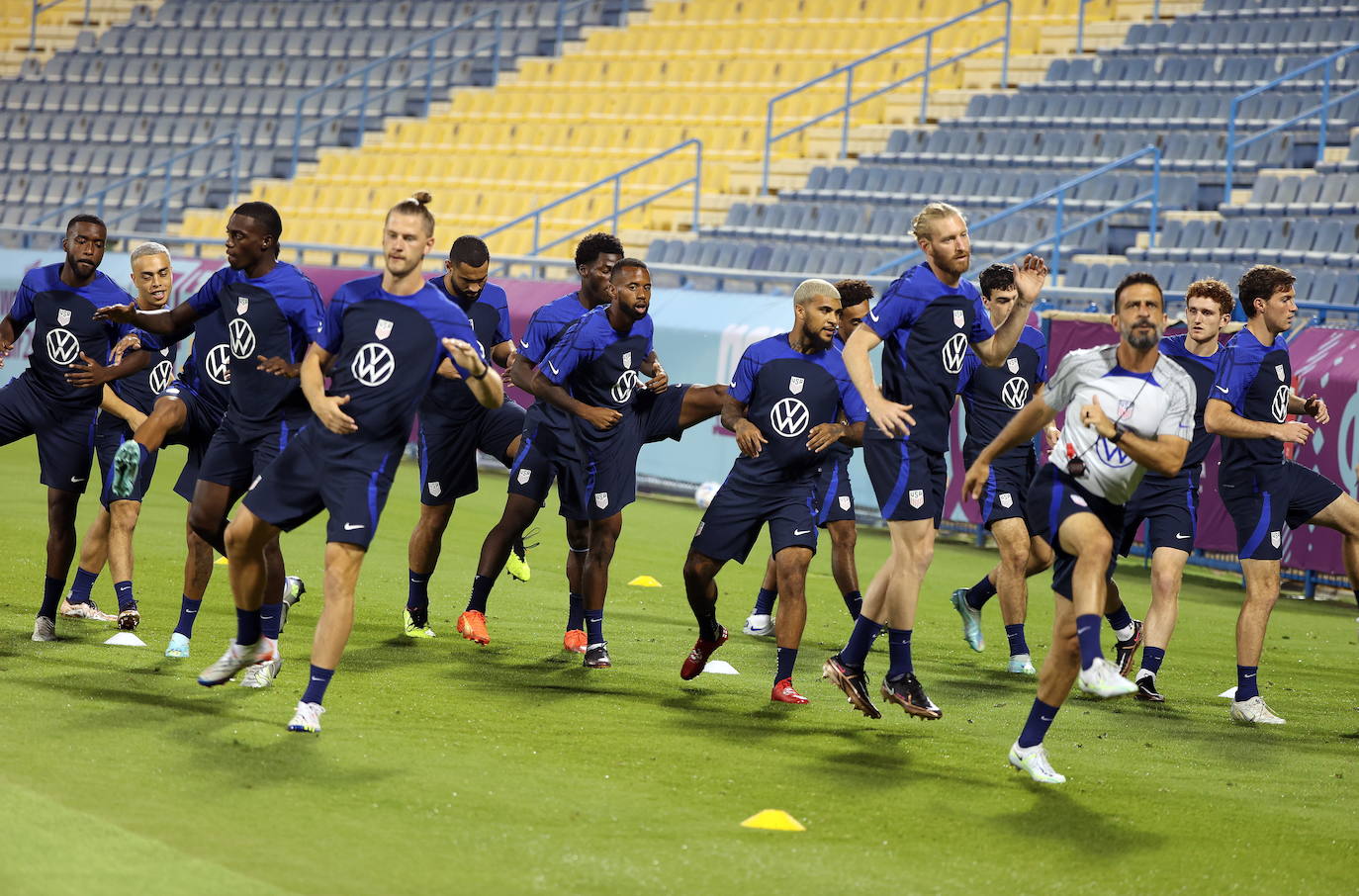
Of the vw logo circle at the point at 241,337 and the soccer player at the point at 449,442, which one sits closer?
the vw logo circle at the point at 241,337

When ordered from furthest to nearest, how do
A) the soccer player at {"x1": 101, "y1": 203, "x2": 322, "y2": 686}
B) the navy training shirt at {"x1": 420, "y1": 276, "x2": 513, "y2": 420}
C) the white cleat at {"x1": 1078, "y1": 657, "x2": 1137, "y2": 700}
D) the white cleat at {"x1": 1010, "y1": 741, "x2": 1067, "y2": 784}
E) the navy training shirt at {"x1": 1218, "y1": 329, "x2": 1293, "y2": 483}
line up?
the navy training shirt at {"x1": 420, "y1": 276, "x2": 513, "y2": 420} < the navy training shirt at {"x1": 1218, "y1": 329, "x2": 1293, "y2": 483} < the soccer player at {"x1": 101, "y1": 203, "x2": 322, "y2": 686} < the white cleat at {"x1": 1010, "y1": 741, "x2": 1067, "y2": 784} < the white cleat at {"x1": 1078, "y1": 657, "x2": 1137, "y2": 700}

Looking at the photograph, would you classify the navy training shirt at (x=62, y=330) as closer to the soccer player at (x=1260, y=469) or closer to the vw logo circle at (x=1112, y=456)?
the vw logo circle at (x=1112, y=456)

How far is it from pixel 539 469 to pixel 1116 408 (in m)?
3.57

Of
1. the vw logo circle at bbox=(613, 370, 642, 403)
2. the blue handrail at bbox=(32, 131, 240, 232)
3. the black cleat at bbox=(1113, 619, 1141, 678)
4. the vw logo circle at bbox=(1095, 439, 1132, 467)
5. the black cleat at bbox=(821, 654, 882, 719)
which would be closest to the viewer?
the vw logo circle at bbox=(1095, 439, 1132, 467)

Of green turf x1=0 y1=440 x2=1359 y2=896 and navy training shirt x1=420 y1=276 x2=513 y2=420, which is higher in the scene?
navy training shirt x1=420 y1=276 x2=513 y2=420

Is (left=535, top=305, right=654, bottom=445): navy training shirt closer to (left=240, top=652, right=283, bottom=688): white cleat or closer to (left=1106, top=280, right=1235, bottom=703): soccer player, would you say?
(left=240, top=652, right=283, bottom=688): white cleat

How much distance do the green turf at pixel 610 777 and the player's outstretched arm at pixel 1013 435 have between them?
1164mm

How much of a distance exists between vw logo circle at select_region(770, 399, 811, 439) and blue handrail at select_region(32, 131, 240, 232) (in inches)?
810

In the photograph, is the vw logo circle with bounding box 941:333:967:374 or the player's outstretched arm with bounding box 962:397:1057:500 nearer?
the player's outstretched arm with bounding box 962:397:1057:500

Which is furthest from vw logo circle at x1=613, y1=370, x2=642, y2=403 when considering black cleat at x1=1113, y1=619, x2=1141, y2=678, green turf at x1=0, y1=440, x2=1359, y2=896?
black cleat at x1=1113, y1=619, x2=1141, y2=678

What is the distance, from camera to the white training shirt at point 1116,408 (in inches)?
250

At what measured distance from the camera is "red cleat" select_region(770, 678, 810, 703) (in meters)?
7.94

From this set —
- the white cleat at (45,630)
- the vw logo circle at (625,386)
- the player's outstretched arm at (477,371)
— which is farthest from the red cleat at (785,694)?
the white cleat at (45,630)

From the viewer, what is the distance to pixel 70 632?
849 cm
